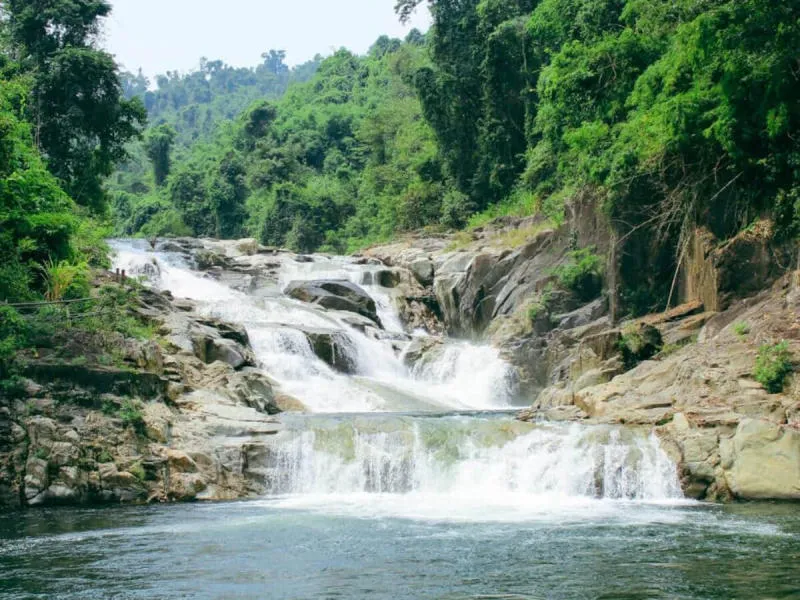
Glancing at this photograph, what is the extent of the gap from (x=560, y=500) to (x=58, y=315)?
353 inches

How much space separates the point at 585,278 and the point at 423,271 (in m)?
8.39

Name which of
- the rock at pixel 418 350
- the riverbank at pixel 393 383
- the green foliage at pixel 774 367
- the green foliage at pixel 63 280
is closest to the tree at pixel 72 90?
the riverbank at pixel 393 383

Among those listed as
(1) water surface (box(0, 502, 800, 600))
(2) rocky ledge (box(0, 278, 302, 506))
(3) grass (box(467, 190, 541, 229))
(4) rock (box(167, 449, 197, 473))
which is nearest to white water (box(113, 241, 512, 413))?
(2) rocky ledge (box(0, 278, 302, 506))

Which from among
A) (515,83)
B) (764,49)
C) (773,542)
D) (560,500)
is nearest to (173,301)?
(560,500)

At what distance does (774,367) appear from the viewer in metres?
14.4

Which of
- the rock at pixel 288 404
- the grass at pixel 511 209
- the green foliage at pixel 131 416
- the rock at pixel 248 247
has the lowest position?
the green foliage at pixel 131 416

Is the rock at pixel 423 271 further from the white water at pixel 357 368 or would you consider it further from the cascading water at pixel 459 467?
the cascading water at pixel 459 467

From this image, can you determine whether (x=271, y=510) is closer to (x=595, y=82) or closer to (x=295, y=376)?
(x=295, y=376)

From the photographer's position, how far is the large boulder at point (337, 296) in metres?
28.4

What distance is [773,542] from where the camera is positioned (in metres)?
9.68

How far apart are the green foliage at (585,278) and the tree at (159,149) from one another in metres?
56.5

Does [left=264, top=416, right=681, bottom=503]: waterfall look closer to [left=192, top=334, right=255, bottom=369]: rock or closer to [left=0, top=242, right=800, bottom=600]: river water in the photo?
[left=0, top=242, right=800, bottom=600]: river water

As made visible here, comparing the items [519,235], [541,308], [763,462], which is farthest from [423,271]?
[763,462]

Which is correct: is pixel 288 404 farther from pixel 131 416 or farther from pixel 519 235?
pixel 519 235
